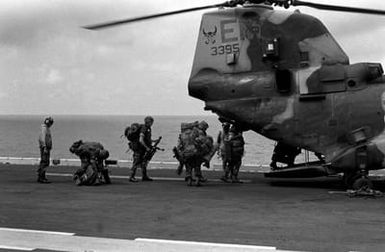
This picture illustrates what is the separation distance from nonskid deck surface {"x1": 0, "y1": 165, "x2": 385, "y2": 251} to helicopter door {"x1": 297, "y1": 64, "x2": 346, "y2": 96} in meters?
2.30

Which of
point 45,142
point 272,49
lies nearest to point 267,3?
point 272,49

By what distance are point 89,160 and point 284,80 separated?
17.0ft

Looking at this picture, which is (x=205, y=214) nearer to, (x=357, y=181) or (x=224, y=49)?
(x=357, y=181)

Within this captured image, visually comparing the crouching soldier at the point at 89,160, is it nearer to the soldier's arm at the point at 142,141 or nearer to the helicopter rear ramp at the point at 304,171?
the soldier's arm at the point at 142,141

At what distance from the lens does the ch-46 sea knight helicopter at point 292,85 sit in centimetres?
1086

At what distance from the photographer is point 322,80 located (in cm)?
1130

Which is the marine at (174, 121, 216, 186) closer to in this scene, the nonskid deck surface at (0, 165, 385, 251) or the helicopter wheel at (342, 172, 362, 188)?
the nonskid deck surface at (0, 165, 385, 251)

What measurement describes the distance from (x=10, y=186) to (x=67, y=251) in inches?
272

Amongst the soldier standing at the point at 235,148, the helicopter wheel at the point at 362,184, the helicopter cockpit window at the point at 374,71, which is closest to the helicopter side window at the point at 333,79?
the helicopter cockpit window at the point at 374,71

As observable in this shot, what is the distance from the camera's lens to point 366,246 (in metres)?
5.88

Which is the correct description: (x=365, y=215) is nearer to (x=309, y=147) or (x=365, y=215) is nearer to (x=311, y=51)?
(x=309, y=147)

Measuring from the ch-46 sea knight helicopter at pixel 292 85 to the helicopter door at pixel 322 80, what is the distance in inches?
0.9

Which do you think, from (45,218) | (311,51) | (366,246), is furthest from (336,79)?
(45,218)

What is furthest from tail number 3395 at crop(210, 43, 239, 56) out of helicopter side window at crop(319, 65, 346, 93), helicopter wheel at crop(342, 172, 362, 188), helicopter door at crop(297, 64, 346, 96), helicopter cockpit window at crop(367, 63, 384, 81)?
helicopter wheel at crop(342, 172, 362, 188)
